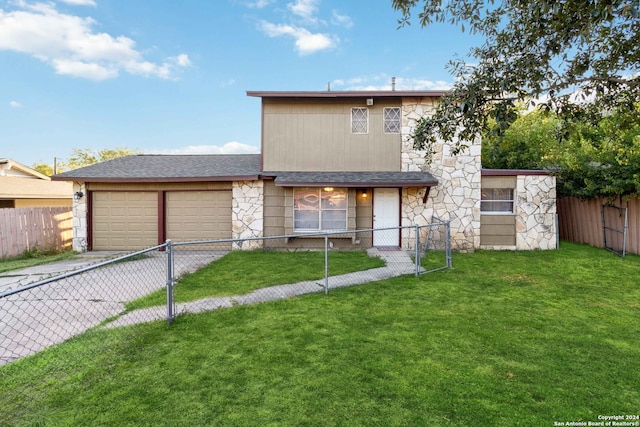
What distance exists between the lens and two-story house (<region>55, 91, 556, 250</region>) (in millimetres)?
10688

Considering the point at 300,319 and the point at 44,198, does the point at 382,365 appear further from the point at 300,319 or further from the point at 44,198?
the point at 44,198

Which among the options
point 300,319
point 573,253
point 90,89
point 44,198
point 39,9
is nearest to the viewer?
point 300,319

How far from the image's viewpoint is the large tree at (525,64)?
502cm

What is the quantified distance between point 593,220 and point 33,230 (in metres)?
19.3

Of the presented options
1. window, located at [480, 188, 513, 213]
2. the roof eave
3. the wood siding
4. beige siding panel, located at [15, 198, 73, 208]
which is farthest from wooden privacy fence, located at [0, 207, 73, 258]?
window, located at [480, 188, 513, 213]

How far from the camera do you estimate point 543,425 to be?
235 cm

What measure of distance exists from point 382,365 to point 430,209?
8336 mm

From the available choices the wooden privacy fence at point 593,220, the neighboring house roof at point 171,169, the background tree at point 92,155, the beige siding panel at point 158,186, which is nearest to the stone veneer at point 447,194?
the wooden privacy fence at point 593,220

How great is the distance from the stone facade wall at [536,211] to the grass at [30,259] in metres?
14.7

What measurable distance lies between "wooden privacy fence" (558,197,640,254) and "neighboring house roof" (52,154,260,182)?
11.8 metres

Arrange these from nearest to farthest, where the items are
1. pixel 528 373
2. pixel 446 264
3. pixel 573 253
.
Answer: pixel 528 373 → pixel 446 264 → pixel 573 253

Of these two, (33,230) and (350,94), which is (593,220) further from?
(33,230)

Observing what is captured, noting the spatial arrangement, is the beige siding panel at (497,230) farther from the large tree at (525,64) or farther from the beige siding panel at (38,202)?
Result: the beige siding panel at (38,202)

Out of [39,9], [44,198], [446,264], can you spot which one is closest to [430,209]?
[446,264]
